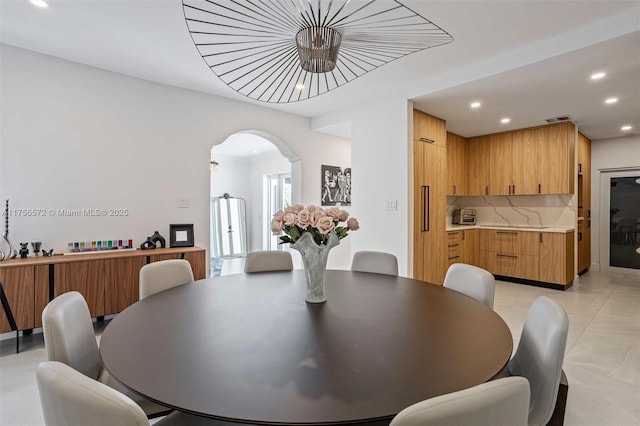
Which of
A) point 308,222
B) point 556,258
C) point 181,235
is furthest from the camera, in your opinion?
point 556,258

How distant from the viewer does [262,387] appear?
0.89 metres

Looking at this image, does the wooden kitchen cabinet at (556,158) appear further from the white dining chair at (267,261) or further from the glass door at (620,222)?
the white dining chair at (267,261)

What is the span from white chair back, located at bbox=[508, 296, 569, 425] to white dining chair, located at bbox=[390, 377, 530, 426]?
525 millimetres

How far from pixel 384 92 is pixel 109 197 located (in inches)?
136

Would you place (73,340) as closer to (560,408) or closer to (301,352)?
(301,352)

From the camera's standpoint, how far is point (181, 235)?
3.89 meters

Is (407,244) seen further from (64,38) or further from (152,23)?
(64,38)

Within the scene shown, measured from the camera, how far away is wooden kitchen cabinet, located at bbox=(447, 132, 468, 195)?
557cm

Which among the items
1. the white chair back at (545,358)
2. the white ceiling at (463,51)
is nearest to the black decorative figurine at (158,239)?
the white ceiling at (463,51)

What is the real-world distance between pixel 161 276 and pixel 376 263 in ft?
5.38

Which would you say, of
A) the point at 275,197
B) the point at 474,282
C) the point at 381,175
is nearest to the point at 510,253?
the point at 381,175

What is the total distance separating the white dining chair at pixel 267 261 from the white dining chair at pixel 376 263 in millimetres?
601

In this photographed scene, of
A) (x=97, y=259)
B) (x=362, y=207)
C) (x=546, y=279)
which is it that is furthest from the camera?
(x=546, y=279)

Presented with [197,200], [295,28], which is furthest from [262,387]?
[197,200]
